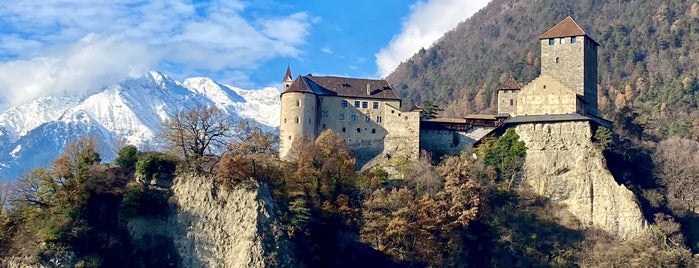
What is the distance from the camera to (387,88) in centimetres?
7981

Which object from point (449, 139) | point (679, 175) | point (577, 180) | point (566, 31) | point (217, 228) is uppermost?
point (566, 31)

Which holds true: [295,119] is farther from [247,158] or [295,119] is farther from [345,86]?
[247,158]

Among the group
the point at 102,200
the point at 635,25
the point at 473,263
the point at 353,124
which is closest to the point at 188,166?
the point at 102,200

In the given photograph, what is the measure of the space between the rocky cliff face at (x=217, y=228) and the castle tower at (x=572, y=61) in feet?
91.6

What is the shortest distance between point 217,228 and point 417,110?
20068 millimetres

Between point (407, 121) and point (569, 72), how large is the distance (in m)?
14.3

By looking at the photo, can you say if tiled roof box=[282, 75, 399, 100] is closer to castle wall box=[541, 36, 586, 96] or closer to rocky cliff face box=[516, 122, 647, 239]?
rocky cliff face box=[516, 122, 647, 239]

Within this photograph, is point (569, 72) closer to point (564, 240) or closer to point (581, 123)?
point (581, 123)

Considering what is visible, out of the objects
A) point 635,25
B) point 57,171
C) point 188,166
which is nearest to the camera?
point 57,171

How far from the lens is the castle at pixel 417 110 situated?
7488 cm

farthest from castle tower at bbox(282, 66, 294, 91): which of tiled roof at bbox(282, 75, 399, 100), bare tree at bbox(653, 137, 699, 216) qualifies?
bare tree at bbox(653, 137, 699, 216)

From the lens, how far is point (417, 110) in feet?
249

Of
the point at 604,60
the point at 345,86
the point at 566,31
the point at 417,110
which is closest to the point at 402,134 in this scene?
the point at 417,110

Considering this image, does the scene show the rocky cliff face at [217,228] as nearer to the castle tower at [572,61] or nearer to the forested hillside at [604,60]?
the castle tower at [572,61]
